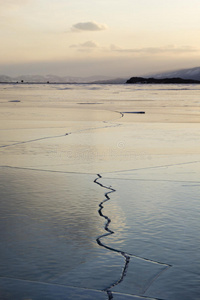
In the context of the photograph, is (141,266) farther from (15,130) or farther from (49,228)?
(15,130)

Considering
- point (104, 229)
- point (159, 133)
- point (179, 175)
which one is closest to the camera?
point (104, 229)

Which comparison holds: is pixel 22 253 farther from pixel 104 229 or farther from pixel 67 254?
pixel 104 229

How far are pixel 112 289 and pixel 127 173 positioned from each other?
12.4 ft

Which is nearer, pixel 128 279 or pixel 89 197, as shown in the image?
pixel 128 279

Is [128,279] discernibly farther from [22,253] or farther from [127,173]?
[127,173]

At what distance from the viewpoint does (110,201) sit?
5.00 m

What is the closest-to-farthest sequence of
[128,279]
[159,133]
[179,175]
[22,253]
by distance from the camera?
1. [128,279]
2. [22,253]
3. [179,175]
4. [159,133]

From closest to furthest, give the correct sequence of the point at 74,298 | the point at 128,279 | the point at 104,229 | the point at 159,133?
the point at 74,298, the point at 128,279, the point at 104,229, the point at 159,133

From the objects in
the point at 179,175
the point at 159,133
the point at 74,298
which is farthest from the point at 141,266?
the point at 159,133

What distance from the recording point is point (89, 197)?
516 centimetres

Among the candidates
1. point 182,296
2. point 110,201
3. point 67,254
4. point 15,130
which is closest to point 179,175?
point 110,201

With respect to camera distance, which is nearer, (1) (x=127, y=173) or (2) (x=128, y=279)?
(2) (x=128, y=279)

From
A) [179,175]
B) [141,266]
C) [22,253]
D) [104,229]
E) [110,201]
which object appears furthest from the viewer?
[179,175]

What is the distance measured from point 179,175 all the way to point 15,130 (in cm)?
660
